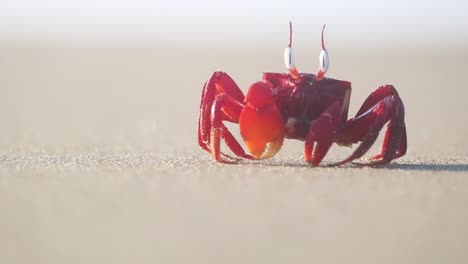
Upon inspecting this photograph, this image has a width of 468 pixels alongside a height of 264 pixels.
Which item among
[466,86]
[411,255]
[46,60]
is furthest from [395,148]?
[46,60]

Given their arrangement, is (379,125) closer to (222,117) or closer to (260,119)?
(260,119)

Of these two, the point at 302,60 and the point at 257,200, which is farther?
the point at 302,60

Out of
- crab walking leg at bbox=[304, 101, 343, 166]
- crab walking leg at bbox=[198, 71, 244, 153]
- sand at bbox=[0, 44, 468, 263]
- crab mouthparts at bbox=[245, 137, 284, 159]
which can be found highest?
crab walking leg at bbox=[198, 71, 244, 153]

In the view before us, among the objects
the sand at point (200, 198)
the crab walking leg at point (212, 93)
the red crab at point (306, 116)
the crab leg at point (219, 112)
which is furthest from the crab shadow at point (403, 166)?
the crab walking leg at point (212, 93)

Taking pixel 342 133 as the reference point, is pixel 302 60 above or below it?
above


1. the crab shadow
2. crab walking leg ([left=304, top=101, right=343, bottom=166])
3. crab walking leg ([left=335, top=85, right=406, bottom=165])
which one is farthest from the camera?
the crab shadow

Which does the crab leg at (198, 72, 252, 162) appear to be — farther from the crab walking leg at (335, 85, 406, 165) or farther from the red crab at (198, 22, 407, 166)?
the crab walking leg at (335, 85, 406, 165)

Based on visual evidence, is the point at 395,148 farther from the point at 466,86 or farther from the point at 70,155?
the point at 466,86

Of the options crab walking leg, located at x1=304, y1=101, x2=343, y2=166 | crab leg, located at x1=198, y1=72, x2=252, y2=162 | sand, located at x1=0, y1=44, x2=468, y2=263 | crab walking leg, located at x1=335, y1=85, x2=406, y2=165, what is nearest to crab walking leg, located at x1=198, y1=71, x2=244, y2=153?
crab leg, located at x1=198, y1=72, x2=252, y2=162
